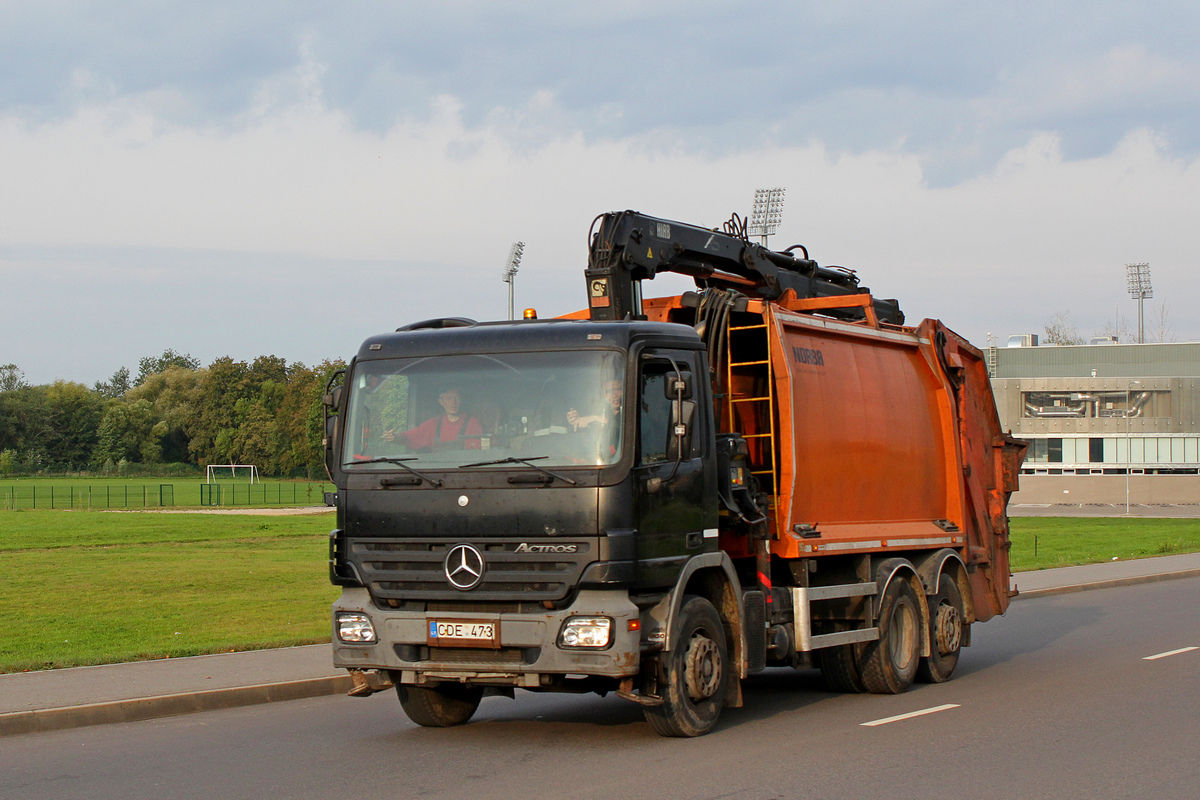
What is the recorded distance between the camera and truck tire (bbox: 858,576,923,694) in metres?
11.2

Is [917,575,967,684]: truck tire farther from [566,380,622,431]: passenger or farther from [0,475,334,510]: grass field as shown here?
[0,475,334,510]: grass field

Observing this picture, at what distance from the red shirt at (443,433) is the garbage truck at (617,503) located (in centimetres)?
2

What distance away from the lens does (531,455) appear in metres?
8.35

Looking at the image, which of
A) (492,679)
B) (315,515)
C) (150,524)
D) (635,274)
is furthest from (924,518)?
(315,515)

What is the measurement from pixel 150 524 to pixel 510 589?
1649 inches

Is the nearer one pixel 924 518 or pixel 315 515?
pixel 924 518

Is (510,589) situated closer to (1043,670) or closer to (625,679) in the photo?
(625,679)

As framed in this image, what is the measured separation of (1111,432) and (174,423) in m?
98.2

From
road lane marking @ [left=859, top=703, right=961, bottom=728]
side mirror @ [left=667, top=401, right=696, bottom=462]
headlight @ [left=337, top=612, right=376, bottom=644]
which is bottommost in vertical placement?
road lane marking @ [left=859, top=703, right=961, bottom=728]

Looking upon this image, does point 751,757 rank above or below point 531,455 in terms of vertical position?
below

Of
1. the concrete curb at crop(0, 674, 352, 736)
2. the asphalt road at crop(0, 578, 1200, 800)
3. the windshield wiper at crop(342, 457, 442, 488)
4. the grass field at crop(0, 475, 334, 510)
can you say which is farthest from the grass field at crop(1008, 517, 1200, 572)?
the grass field at crop(0, 475, 334, 510)

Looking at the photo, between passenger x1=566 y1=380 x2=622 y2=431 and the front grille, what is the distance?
2.47 feet

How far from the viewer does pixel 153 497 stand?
80062 mm

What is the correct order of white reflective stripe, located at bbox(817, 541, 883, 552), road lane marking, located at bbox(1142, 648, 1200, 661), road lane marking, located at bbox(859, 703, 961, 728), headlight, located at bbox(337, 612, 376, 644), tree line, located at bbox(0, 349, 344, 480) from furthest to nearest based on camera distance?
1. tree line, located at bbox(0, 349, 344, 480)
2. road lane marking, located at bbox(1142, 648, 1200, 661)
3. white reflective stripe, located at bbox(817, 541, 883, 552)
4. road lane marking, located at bbox(859, 703, 961, 728)
5. headlight, located at bbox(337, 612, 376, 644)
